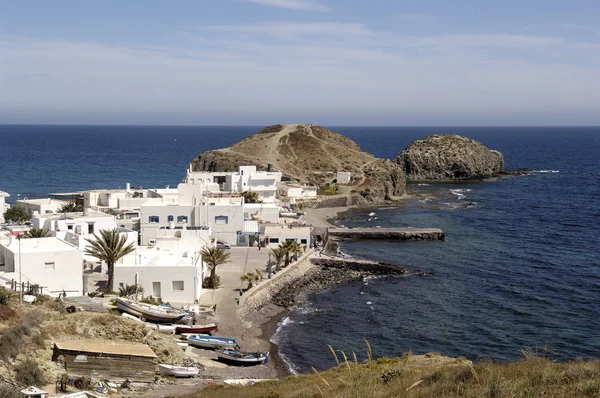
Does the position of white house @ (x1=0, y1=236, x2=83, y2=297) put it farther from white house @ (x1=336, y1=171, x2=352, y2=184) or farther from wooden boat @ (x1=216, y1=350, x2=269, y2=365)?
white house @ (x1=336, y1=171, x2=352, y2=184)

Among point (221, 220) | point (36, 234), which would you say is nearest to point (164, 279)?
point (36, 234)

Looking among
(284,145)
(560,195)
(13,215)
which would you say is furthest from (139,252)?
(284,145)

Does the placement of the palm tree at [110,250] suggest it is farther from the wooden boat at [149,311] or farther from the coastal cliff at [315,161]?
the coastal cliff at [315,161]

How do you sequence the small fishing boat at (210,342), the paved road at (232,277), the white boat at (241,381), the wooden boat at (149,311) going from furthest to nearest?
1. the paved road at (232,277)
2. the wooden boat at (149,311)
3. the small fishing boat at (210,342)
4. the white boat at (241,381)

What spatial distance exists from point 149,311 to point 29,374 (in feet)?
35.3

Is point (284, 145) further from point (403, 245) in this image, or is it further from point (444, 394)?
point (444, 394)

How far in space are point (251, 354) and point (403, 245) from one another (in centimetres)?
3523

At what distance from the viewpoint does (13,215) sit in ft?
190

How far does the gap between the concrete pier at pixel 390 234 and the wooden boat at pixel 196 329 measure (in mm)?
34304

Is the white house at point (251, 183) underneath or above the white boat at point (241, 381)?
above

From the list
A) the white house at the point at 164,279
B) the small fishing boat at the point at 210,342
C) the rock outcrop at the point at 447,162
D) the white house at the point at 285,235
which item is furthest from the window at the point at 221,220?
the rock outcrop at the point at 447,162

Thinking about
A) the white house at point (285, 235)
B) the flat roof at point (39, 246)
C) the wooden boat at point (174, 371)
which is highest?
the flat roof at point (39, 246)

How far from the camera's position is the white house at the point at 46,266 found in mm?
34594

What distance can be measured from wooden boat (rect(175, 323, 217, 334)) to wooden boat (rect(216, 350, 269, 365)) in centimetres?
236
